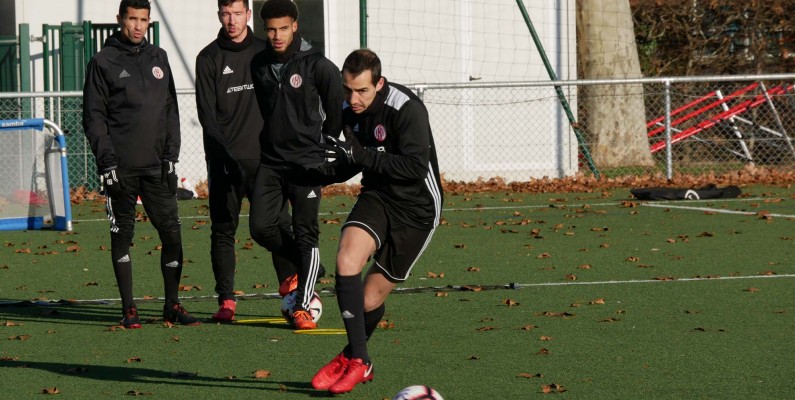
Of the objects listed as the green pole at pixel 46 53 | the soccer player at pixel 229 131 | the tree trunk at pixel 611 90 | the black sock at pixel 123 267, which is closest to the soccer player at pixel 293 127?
the soccer player at pixel 229 131

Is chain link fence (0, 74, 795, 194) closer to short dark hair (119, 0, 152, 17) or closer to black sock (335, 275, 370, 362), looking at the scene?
short dark hair (119, 0, 152, 17)

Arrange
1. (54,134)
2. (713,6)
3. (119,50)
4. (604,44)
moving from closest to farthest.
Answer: (119,50) → (54,134) → (604,44) → (713,6)

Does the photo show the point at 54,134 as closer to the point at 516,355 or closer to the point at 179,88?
the point at 179,88

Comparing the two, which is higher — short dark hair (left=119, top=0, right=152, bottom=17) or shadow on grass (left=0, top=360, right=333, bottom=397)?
short dark hair (left=119, top=0, right=152, bottom=17)

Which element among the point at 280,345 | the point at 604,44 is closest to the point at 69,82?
the point at 604,44

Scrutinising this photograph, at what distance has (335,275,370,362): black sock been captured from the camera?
6.38 m

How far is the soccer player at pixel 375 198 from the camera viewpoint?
20.7ft

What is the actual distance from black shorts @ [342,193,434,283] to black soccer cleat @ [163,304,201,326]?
6.82ft

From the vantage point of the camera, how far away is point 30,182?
14.6 metres

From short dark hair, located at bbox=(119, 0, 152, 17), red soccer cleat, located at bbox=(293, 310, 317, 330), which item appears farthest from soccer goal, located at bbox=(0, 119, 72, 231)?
red soccer cleat, located at bbox=(293, 310, 317, 330)

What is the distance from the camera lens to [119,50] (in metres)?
8.23

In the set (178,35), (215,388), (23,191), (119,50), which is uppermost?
(178,35)

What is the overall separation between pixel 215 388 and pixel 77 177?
41.9 ft

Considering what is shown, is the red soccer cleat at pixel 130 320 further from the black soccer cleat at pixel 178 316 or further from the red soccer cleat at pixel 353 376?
the red soccer cleat at pixel 353 376
